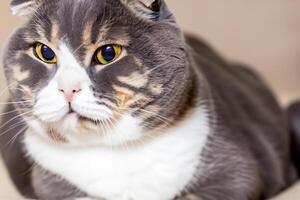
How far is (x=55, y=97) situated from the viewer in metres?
0.98

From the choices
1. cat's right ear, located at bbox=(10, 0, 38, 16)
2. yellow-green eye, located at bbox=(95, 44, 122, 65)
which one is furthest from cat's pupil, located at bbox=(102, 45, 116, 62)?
cat's right ear, located at bbox=(10, 0, 38, 16)

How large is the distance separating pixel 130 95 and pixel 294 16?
1.13 meters

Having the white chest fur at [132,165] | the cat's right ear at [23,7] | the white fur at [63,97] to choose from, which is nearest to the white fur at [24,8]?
the cat's right ear at [23,7]

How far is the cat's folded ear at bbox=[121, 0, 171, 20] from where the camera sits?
1023mm

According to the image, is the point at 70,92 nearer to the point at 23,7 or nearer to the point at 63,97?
the point at 63,97

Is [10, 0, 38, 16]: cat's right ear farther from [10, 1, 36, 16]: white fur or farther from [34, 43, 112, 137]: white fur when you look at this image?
[34, 43, 112, 137]: white fur

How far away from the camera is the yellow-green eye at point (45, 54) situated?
1007 mm

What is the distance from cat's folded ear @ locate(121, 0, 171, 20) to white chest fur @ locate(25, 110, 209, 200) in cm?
22

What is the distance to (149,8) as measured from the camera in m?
1.03

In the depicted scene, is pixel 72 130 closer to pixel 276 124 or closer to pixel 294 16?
Answer: pixel 276 124

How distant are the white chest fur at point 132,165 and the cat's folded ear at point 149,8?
22 cm

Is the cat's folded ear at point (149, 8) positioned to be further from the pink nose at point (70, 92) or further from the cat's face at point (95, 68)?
the pink nose at point (70, 92)

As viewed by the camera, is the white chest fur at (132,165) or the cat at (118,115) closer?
the cat at (118,115)

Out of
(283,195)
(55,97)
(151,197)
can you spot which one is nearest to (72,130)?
(55,97)
